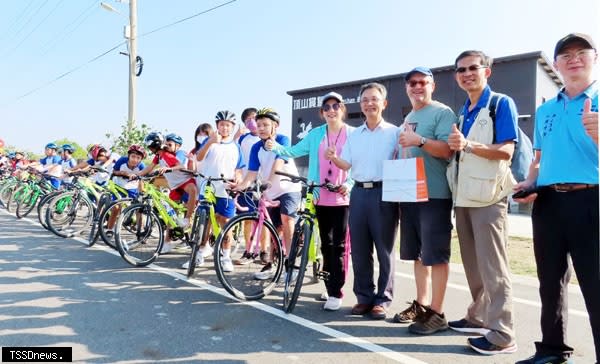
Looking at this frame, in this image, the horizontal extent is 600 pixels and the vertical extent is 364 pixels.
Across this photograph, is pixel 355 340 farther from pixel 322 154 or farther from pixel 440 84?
pixel 440 84

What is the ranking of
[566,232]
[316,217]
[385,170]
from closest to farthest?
1. [566,232]
2. [385,170]
3. [316,217]

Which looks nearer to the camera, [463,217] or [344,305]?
[463,217]

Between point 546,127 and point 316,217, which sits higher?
point 546,127

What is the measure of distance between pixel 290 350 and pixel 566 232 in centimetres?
215

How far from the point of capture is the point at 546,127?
9.34 feet

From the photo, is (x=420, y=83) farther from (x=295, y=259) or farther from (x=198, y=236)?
(x=198, y=236)

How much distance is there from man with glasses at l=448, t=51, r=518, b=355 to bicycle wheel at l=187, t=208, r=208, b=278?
9.99 ft

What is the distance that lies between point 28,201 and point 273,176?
9590 millimetres

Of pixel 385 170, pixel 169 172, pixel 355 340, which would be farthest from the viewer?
pixel 169 172

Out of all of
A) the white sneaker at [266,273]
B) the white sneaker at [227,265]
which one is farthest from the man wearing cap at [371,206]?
the white sneaker at [227,265]

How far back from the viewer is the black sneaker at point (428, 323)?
140 inches

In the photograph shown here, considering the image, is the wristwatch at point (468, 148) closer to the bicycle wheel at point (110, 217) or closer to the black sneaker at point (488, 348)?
the black sneaker at point (488, 348)

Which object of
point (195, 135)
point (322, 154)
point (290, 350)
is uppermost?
point (195, 135)

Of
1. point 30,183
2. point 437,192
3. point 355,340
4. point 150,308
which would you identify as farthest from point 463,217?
point 30,183
